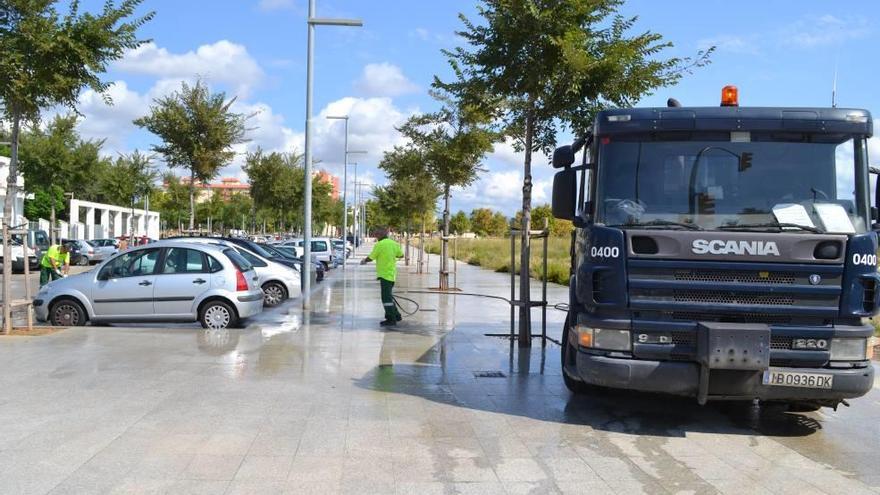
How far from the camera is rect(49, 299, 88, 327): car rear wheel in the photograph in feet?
41.0

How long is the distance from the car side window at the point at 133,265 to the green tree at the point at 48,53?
5.06 ft

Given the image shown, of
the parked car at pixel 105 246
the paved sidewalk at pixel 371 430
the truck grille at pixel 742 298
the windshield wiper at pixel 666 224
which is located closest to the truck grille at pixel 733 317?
the truck grille at pixel 742 298

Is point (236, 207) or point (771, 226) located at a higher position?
point (236, 207)

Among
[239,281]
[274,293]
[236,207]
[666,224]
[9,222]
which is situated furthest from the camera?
[236,207]

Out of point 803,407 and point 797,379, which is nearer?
point 797,379

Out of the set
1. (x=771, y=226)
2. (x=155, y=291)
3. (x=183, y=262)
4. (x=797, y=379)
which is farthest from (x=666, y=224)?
(x=155, y=291)

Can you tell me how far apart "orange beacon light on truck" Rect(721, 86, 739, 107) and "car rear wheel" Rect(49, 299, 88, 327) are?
1062cm

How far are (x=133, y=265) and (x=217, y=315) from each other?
5.37 ft

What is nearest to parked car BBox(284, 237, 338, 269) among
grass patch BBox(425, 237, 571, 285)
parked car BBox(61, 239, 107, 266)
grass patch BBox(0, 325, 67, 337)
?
grass patch BBox(425, 237, 571, 285)

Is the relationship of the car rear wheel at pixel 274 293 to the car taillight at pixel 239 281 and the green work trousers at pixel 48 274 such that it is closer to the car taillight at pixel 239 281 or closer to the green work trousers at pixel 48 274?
the car taillight at pixel 239 281

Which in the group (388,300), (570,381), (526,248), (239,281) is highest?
(526,248)

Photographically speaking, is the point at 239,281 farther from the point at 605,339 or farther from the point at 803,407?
the point at 803,407

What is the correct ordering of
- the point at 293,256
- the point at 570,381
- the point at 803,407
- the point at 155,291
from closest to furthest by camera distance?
1. the point at 803,407
2. the point at 570,381
3. the point at 155,291
4. the point at 293,256

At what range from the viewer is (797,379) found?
6.09 meters
